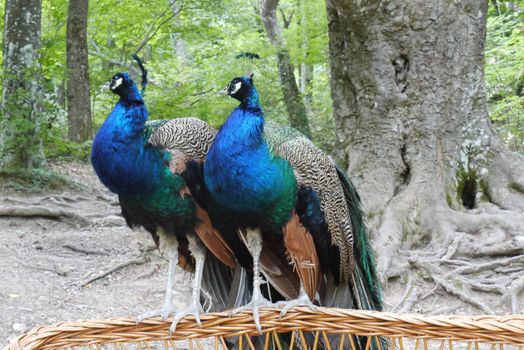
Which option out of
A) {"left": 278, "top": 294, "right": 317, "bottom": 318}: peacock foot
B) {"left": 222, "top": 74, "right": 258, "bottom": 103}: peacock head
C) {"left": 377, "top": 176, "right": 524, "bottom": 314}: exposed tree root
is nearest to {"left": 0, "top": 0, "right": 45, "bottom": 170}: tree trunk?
{"left": 377, "top": 176, "right": 524, "bottom": 314}: exposed tree root

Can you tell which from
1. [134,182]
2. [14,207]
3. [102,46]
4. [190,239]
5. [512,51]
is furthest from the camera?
[102,46]

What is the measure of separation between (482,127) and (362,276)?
261 centimetres

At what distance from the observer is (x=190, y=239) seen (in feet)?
8.93

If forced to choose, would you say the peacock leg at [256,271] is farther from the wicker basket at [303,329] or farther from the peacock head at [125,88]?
the peacock head at [125,88]

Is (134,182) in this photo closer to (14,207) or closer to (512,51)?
(14,207)

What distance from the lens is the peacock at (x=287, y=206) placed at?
238 cm

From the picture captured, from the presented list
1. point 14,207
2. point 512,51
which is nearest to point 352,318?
point 14,207

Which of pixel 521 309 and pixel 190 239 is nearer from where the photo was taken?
pixel 190 239

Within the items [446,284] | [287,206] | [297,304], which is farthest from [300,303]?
[446,284]

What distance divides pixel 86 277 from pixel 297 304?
2.63 meters

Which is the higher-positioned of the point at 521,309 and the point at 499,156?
the point at 499,156

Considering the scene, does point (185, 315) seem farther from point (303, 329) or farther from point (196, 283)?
point (303, 329)

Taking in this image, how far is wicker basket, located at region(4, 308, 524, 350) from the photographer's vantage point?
7.61 feet

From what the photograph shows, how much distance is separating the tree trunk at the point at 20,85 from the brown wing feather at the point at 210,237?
4720mm
